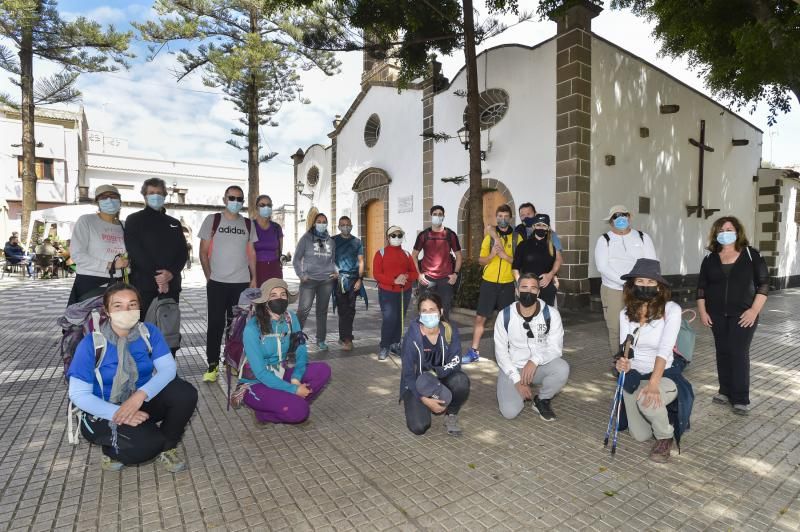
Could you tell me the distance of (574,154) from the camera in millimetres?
9188

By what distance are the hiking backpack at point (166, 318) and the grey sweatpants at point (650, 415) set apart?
3689 mm

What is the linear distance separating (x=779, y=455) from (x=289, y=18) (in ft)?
54.8

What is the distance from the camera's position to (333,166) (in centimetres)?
1730

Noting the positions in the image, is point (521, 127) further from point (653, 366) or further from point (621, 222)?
point (653, 366)

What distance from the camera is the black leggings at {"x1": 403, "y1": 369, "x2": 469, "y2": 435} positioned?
3.31 metres

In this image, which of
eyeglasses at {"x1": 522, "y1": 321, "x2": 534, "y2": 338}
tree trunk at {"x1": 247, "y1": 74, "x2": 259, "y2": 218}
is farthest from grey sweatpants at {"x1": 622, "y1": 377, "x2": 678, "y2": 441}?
tree trunk at {"x1": 247, "y1": 74, "x2": 259, "y2": 218}

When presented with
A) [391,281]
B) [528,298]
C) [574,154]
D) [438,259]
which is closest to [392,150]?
[574,154]

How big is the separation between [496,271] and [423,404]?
2.51 meters

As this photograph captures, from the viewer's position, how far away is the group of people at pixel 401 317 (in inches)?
108

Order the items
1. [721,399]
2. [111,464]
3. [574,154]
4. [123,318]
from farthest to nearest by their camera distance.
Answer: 1. [574,154]
2. [721,399]
3. [111,464]
4. [123,318]

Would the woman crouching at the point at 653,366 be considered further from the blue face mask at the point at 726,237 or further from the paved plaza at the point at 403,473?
the blue face mask at the point at 726,237

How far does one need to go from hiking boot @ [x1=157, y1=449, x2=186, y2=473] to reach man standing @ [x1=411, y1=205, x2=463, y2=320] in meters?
3.44

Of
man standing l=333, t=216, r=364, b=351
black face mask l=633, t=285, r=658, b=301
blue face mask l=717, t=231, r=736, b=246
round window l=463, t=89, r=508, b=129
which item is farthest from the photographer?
round window l=463, t=89, r=508, b=129

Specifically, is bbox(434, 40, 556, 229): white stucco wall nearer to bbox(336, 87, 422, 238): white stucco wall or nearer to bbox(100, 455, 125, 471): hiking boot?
bbox(336, 87, 422, 238): white stucco wall
